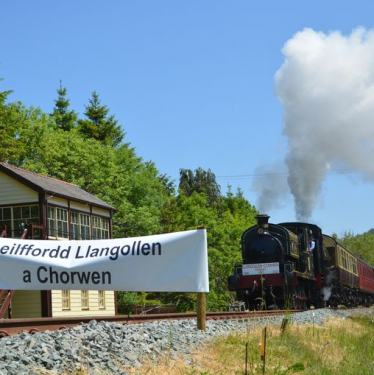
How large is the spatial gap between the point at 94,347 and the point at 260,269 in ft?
54.3

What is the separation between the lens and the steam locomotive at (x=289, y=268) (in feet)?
80.4

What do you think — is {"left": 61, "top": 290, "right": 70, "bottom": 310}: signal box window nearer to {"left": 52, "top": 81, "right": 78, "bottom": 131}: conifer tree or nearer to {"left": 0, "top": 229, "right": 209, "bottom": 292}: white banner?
{"left": 0, "top": 229, "right": 209, "bottom": 292}: white banner

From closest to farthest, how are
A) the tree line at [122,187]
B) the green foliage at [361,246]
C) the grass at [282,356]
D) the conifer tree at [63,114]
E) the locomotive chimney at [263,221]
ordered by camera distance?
the grass at [282,356]
the locomotive chimney at [263,221]
the tree line at [122,187]
the conifer tree at [63,114]
the green foliage at [361,246]

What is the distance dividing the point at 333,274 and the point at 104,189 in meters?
23.4

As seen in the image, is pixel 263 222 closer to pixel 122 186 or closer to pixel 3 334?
pixel 3 334

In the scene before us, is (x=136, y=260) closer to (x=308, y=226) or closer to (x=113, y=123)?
(x=308, y=226)

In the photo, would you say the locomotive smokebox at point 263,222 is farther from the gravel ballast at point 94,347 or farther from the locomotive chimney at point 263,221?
the gravel ballast at point 94,347

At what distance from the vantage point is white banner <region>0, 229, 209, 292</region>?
10609 mm

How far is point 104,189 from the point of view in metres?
49.4

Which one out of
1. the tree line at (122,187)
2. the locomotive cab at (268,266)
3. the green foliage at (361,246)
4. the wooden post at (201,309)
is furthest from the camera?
the green foliage at (361,246)

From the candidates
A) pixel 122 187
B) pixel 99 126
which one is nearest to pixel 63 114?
pixel 99 126

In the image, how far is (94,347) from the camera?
8875 millimetres

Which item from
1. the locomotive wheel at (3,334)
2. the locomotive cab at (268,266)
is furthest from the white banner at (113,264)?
the locomotive cab at (268,266)

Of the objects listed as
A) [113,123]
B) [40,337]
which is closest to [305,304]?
[40,337]
